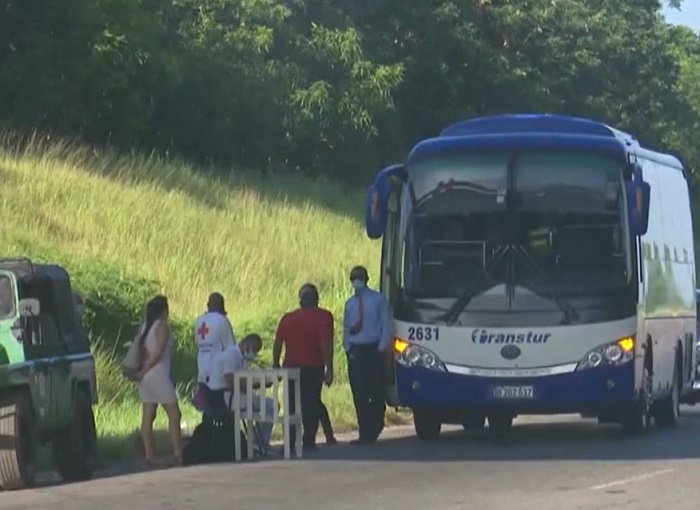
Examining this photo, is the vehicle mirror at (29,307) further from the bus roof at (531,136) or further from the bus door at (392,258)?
the bus roof at (531,136)

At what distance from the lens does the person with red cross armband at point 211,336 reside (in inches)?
804

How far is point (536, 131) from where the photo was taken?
23234 mm

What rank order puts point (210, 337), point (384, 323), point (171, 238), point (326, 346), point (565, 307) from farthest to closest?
1. point (171, 238)
2. point (384, 323)
3. point (326, 346)
4. point (565, 307)
5. point (210, 337)

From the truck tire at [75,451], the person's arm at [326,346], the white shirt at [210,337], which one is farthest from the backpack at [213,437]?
the person's arm at [326,346]

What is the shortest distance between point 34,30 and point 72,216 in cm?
1012

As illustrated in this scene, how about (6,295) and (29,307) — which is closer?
(29,307)

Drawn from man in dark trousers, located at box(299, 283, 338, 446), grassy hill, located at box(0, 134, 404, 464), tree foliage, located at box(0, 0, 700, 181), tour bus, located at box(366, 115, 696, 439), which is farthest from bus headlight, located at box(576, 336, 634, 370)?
tree foliage, located at box(0, 0, 700, 181)

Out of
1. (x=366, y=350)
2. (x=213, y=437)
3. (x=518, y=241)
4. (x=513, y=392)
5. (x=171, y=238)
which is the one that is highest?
(x=171, y=238)

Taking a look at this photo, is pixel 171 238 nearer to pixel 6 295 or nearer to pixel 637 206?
pixel 637 206

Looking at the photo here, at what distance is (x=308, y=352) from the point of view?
2191cm

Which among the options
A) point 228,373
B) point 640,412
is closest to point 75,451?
point 228,373

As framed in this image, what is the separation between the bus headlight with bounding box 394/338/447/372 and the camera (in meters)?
21.3

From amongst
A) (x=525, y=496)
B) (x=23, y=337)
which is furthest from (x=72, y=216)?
(x=525, y=496)

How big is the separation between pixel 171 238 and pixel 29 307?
23890 mm
